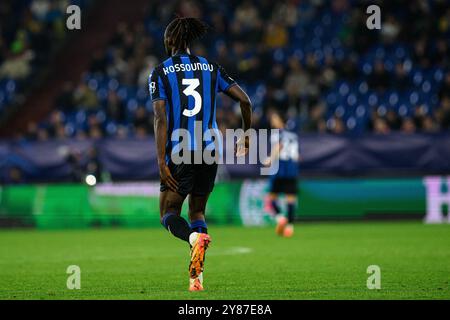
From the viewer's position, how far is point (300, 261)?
1170 centimetres

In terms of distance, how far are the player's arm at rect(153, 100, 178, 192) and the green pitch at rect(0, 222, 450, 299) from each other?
98 centimetres

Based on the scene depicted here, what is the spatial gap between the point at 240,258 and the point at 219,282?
311 centimetres

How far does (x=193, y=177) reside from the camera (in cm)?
831

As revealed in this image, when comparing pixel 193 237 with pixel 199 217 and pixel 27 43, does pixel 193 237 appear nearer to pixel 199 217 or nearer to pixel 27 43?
pixel 199 217

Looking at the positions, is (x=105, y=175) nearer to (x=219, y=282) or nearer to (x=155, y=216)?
(x=155, y=216)

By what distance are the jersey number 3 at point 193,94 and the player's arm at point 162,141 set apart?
247 mm

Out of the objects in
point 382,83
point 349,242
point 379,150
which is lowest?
point 349,242

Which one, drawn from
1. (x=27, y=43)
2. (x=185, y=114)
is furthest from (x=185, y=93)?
(x=27, y=43)

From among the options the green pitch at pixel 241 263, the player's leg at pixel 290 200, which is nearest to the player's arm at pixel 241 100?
the green pitch at pixel 241 263

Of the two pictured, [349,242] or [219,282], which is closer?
[219,282]

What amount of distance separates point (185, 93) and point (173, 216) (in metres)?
1.11

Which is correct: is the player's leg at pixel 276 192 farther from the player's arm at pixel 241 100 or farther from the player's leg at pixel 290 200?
the player's arm at pixel 241 100

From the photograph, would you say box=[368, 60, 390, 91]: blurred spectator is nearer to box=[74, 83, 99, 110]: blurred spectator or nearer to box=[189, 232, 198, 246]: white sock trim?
Result: box=[74, 83, 99, 110]: blurred spectator
